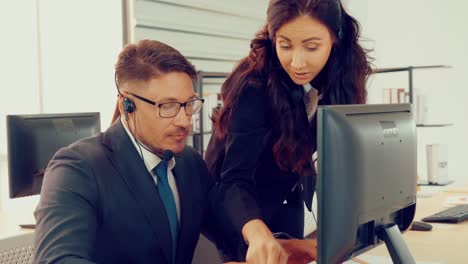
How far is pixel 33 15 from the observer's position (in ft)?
12.9

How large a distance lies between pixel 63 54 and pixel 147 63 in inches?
107

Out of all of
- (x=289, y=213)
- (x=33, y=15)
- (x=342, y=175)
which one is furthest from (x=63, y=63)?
(x=342, y=175)

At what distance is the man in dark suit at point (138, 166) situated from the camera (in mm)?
1369

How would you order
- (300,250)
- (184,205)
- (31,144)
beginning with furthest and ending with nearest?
(31,144) → (300,250) → (184,205)

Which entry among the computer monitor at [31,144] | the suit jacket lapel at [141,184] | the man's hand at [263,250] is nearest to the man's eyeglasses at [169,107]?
the suit jacket lapel at [141,184]

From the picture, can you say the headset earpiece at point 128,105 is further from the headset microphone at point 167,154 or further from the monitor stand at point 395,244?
the monitor stand at point 395,244

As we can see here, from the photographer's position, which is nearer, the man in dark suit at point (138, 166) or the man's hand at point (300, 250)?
the man in dark suit at point (138, 166)

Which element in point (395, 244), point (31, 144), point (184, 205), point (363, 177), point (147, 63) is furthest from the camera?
point (31, 144)

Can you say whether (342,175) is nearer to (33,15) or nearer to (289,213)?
(289,213)

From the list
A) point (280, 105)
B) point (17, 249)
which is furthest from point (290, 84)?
point (17, 249)

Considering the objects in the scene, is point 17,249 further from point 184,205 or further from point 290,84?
point 290,84

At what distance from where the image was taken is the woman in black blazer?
1624mm

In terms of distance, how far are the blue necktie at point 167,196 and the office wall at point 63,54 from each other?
243 cm

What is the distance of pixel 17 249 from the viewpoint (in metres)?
1.77
